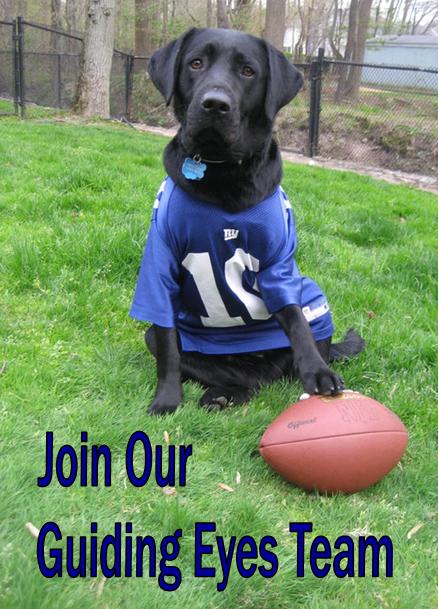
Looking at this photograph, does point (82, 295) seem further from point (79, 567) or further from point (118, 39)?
point (118, 39)

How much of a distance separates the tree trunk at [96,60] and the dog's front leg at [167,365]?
11.6 m

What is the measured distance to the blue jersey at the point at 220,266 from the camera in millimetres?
2768

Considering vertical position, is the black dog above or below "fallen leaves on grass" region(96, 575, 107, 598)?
above

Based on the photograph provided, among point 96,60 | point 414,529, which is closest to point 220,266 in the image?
point 414,529

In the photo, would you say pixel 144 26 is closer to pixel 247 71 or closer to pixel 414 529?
pixel 247 71

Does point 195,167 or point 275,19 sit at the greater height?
point 275,19

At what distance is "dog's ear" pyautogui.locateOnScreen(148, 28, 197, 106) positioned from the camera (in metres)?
2.93

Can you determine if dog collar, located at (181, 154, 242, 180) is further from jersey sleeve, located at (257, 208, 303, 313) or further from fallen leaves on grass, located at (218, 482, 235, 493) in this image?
fallen leaves on grass, located at (218, 482, 235, 493)

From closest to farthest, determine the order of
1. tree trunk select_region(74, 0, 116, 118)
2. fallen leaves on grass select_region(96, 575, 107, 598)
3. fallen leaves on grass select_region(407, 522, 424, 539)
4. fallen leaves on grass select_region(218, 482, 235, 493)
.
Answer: fallen leaves on grass select_region(96, 575, 107, 598)
fallen leaves on grass select_region(407, 522, 424, 539)
fallen leaves on grass select_region(218, 482, 235, 493)
tree trunk select_region(74, 0, 116, 118)

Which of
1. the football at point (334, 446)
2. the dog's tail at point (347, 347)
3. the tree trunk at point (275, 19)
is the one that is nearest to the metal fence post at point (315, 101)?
the tree trunk at point (275, 19)

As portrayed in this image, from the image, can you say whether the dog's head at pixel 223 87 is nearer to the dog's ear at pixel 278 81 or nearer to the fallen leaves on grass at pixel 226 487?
the dog's ear at pixel 278 81

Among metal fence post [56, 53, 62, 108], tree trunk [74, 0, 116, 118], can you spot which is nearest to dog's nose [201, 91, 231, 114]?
tree trunk [74, 0, 116, 118]

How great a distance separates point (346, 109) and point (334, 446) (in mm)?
13022

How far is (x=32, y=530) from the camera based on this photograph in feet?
5.94
